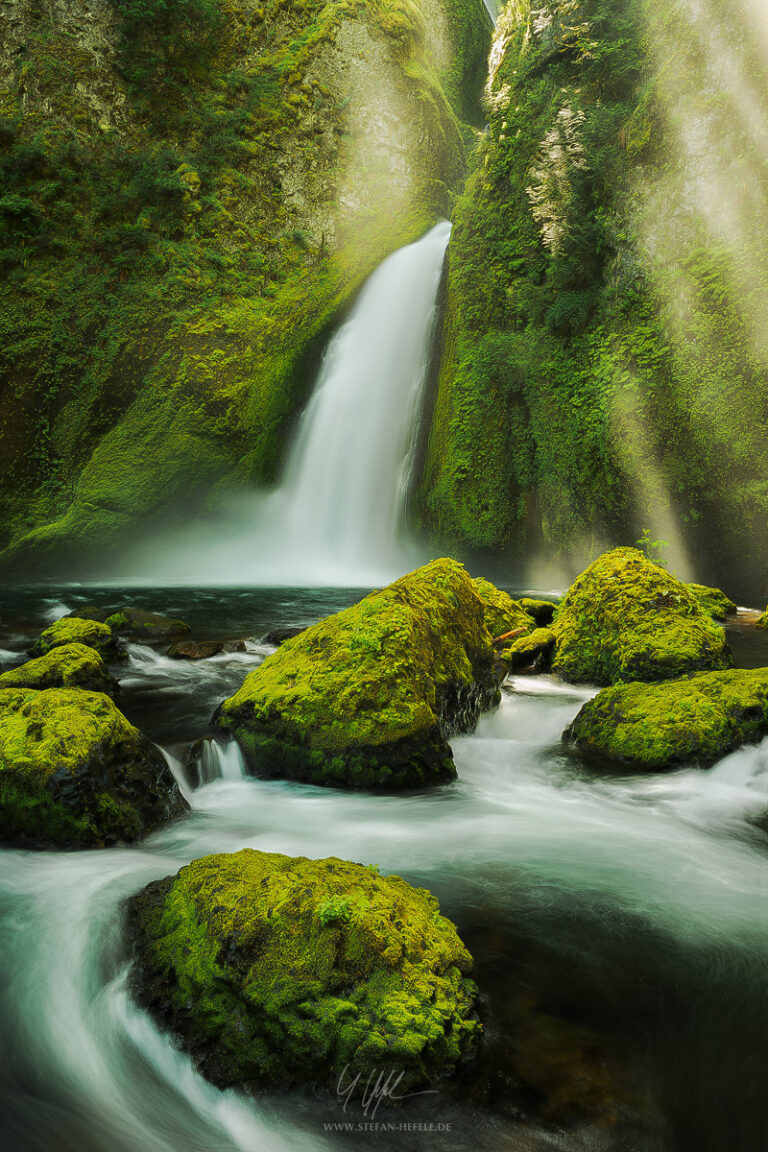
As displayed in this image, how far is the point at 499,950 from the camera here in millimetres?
2896

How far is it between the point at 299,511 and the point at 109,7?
15.6 m

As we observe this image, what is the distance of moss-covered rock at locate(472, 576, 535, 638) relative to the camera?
809cm

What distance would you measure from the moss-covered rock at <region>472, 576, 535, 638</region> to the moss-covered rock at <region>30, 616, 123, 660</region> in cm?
441

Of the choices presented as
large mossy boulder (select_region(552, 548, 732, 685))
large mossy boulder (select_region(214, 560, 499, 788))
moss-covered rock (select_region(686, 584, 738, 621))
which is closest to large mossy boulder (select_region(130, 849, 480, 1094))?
large mossy boulder (select_region(214, 560, 499, 788))

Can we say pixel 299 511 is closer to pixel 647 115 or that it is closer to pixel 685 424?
pixel 685 424

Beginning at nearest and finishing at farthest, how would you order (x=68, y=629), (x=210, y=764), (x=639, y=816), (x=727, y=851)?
(x=727, y=851)
(x=639, y=816)
(x=210, y=764)
(x=68, y=629)

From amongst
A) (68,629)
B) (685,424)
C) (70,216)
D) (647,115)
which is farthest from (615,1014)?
(70,216)

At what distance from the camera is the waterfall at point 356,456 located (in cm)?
1728

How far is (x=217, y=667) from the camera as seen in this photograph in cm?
805

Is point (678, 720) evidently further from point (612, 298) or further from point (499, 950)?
point (612, 298)

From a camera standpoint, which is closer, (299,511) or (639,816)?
(639,816)

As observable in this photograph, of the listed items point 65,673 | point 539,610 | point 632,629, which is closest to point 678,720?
point 632,629

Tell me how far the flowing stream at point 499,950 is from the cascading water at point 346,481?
474 inches

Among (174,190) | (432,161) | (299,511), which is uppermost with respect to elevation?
(432,161)
